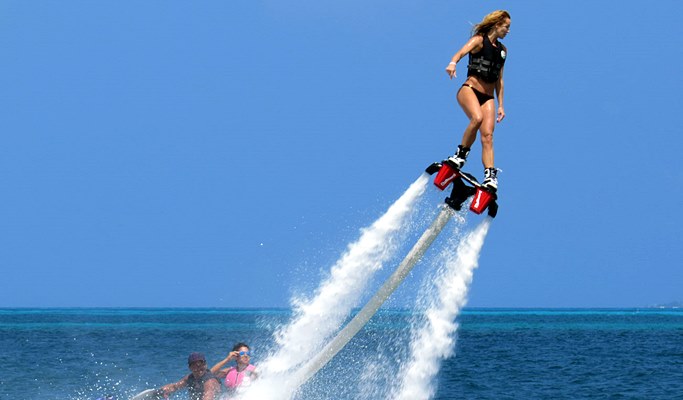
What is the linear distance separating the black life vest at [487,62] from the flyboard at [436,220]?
1.26 m

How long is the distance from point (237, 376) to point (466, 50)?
8296 millimetres

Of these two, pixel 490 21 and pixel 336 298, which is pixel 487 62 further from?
pixel 336 298

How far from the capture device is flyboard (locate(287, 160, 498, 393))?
1415 cm

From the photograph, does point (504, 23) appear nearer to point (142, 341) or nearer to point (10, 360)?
point (10, 360)

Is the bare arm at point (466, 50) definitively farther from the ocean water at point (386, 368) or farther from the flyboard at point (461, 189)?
the ocean water at point (386, 368)

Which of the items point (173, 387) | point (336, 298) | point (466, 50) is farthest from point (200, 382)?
point (466, 50)

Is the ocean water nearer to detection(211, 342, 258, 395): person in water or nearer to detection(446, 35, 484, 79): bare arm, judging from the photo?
detection(211, 342, 258, 395): person in water

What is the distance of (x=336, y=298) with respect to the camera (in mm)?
15883

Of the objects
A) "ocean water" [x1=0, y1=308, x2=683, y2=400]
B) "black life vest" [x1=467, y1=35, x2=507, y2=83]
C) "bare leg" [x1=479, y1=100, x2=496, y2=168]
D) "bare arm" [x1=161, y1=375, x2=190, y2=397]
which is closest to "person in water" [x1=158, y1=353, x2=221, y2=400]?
"bare arm" [x1=161, y1=375, x2=190, y2=397]

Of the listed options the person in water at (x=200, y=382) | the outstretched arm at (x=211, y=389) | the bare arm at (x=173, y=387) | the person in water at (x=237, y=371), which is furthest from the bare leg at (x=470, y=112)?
the bare arm at (x=173, y=387)

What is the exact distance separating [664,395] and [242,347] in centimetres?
2539

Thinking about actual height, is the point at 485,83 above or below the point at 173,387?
above

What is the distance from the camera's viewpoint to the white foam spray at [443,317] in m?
15.1

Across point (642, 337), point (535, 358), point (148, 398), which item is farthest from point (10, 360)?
point (642, 337)
